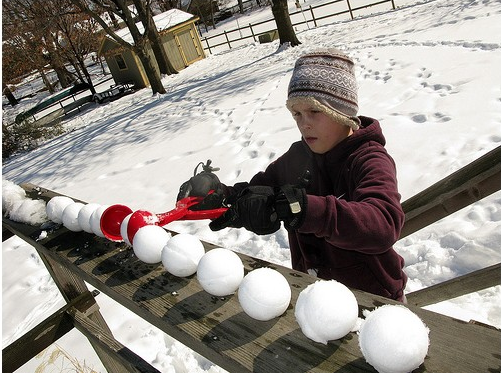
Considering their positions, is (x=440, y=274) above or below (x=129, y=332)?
below

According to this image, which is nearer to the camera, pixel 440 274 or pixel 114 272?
pixel 114 272

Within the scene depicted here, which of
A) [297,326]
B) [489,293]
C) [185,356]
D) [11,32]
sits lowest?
[489,293]

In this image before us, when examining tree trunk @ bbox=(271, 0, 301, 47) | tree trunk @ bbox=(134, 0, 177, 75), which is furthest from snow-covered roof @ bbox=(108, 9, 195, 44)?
tree trunk @ bbox=(271, 0, 301, 47)

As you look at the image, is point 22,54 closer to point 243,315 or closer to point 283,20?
point 283,20

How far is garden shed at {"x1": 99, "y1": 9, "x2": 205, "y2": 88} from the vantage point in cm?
A: 1917

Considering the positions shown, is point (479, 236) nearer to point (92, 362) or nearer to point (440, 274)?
point (440, 274)

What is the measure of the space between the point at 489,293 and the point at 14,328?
13.3ft

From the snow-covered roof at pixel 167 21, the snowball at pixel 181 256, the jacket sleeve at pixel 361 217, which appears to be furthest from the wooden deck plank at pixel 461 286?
the snow-covered roof at pixel 167 21

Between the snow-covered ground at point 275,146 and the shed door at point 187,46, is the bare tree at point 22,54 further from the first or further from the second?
the snow-covered ground at point 275,146

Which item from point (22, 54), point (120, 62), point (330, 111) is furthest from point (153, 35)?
point (330, 111)

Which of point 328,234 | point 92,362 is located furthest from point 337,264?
point 92,362

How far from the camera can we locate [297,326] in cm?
100

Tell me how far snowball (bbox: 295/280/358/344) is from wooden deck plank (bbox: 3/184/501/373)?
3 centimetres

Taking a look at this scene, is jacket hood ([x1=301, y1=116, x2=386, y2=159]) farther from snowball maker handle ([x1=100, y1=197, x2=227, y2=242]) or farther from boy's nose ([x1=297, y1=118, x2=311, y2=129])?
snowball maker handle ([x1=100, y1=197, x2=227, y2=242])
